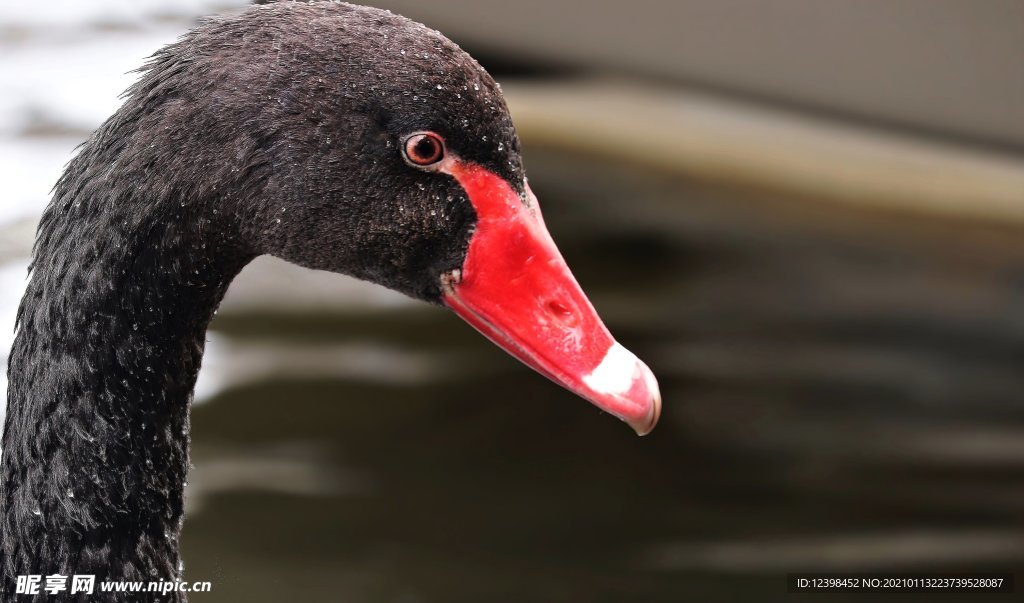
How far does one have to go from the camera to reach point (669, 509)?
8.89 feet

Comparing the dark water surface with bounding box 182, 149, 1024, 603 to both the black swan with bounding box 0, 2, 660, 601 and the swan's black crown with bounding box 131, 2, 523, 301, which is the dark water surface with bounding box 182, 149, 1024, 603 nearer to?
the black swan with bounding box 0, 2, 660, 601

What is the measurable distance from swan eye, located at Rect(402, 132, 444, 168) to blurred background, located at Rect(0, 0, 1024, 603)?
4.38ft

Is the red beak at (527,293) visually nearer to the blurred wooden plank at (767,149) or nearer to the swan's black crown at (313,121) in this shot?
the swan's black crown at (313,121)

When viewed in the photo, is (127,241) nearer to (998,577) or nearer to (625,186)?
(998,577)

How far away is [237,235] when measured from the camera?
1.38 metres

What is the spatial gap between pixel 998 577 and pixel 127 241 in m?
2.13

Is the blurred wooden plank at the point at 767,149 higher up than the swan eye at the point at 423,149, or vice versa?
the blurred wooden plank at the point at 767,149

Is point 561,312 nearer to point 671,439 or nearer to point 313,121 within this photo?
point 313,121

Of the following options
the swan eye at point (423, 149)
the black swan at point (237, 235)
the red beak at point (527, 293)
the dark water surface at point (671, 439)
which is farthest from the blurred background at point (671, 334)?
the swan eye at point (423, 149)

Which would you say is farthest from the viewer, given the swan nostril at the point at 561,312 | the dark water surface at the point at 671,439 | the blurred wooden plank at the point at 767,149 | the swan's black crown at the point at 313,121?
the blurred wooden plank at the point at 767,149

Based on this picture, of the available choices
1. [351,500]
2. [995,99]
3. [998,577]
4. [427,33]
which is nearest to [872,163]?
[995,99]

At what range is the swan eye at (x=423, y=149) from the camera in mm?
1353

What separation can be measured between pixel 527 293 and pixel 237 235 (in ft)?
1.18

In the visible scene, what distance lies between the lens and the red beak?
140 centimetres
